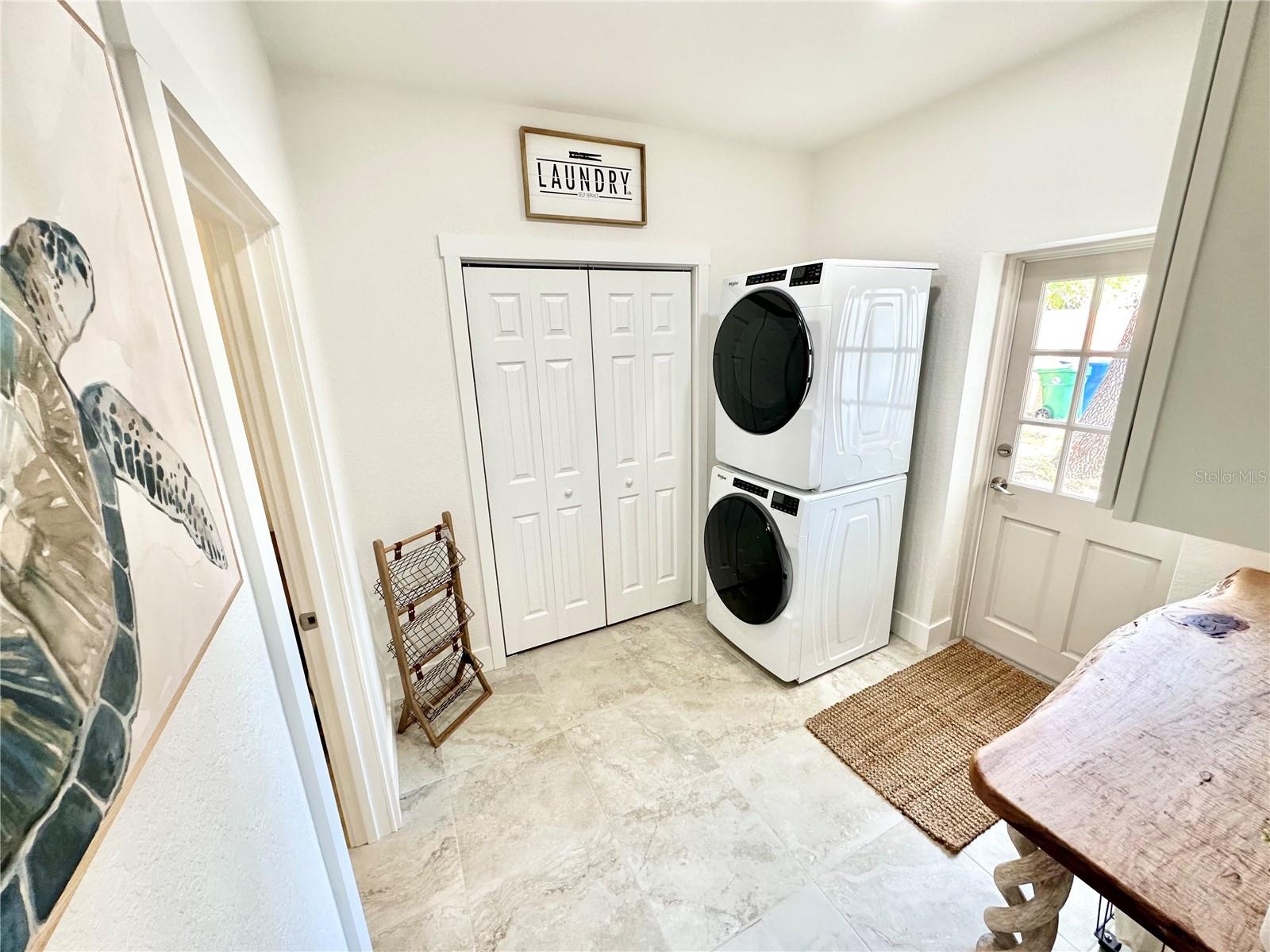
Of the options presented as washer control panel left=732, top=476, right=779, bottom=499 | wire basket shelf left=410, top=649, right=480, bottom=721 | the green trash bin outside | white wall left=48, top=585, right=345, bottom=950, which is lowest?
wire basket shelf left=410, top=649, right=480, bottom=721

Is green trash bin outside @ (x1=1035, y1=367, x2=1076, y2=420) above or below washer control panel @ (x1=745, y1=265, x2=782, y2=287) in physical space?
below

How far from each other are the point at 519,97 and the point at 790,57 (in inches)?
38.0

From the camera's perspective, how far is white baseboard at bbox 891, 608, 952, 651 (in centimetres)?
245

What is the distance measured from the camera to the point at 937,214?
2.11 metres

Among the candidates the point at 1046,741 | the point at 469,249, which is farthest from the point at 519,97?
the point at 1046,741

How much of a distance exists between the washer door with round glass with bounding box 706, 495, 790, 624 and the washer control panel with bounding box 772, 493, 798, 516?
0.22ft

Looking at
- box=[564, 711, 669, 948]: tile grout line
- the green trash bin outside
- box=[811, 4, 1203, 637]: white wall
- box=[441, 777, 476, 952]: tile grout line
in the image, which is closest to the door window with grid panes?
the green trash bin outside

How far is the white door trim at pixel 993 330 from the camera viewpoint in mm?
1840

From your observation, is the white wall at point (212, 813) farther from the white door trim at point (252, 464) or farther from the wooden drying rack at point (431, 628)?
the wooden drying rack at point (431, 628)

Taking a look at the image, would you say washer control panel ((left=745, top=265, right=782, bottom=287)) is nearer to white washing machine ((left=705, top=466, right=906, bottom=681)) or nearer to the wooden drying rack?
white washing machine ((left=705, top=466, right=906, bottom=681))

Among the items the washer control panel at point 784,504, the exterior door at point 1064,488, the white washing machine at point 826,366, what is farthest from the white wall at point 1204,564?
the washer control panel at point 784,504

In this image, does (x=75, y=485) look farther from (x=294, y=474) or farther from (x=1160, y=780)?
(x=1160, y=780)

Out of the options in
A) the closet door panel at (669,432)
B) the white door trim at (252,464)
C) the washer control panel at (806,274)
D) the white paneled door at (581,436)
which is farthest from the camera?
the closet door panel at (669,432)

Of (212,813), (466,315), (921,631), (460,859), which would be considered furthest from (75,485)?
(921,631)
